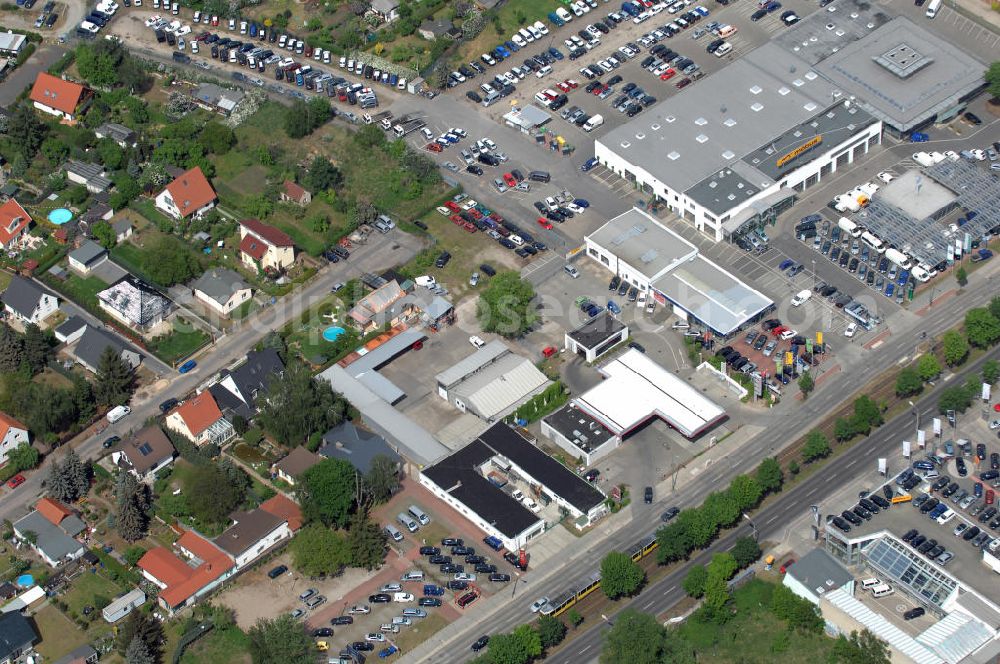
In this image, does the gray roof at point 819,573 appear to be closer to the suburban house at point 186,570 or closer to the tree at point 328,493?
the tree at point 328,493

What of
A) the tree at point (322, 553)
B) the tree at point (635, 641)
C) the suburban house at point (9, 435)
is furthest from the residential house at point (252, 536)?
the tree at point (635, 641)

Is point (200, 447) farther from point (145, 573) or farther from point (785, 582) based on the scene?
point (785, 582)

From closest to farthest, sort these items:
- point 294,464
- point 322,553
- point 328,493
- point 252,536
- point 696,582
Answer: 1. point 696,582
2. point 322,553
3. point 252,536
4. point 328,493
5. point 294,464

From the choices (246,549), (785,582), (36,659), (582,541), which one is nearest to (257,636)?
(246,549)

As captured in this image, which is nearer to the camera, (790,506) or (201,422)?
(790,506)

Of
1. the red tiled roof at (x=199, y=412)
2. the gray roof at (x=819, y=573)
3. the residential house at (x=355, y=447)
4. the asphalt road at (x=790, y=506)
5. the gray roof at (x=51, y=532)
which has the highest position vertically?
the red tiled roof at (x=199, y=412)

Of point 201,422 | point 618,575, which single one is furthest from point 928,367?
point 201,422

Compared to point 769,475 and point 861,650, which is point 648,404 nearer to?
point 769,475
